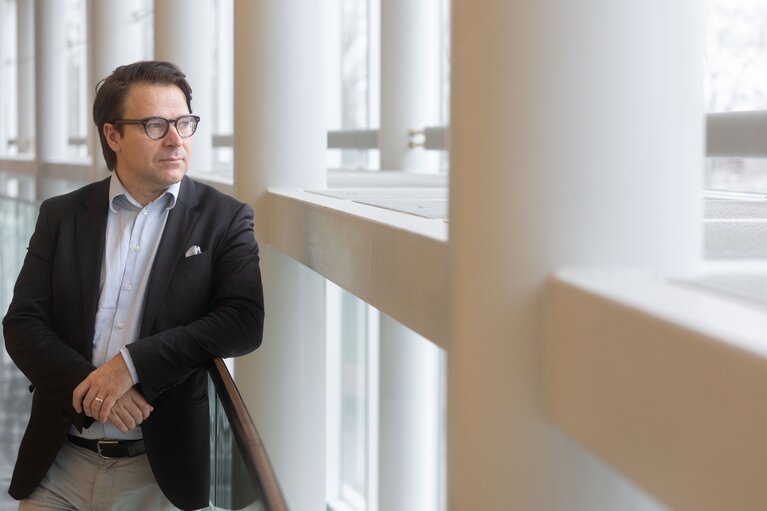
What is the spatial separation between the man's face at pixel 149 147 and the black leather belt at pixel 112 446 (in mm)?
849

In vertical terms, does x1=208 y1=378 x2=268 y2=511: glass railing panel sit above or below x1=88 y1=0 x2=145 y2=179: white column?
below

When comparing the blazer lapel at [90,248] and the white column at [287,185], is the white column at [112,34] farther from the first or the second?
the blazer lapel at [90,248]

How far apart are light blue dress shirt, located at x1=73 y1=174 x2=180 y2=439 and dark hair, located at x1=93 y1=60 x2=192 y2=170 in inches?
7.6

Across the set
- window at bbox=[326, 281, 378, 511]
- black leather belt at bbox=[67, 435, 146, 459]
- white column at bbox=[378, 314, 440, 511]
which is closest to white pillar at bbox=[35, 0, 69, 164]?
window at bbox=[326, 281, 378, 511]

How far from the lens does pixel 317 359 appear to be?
639cm

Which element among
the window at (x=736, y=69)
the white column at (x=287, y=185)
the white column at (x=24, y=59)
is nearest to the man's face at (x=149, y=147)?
the white column at (x=287, y=185)

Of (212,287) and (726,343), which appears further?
(212,287)

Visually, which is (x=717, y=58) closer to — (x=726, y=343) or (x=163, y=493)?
(x=163, y=493)

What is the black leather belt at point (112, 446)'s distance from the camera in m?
3.83

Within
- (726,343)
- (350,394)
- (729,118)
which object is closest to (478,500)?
(726,343)

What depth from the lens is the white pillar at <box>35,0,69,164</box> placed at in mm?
17797

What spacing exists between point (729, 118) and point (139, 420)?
3.14 metres

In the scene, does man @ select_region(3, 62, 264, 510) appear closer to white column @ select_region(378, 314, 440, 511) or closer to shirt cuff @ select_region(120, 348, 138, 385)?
shirt cuff @ select_region(120, 348, 138, 385)

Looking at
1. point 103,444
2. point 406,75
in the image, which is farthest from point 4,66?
point 103,444
